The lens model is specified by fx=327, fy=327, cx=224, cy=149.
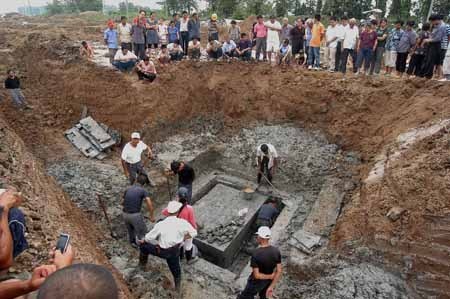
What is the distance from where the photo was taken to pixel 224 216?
8.52m

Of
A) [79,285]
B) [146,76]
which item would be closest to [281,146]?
[146,76]

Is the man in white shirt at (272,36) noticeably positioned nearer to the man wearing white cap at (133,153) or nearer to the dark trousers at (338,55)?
the dark trousers at (338,55)

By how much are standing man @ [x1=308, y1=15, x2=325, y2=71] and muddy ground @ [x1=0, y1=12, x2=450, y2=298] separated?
795 millimetres

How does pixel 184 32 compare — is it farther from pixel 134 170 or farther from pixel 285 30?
pixel 134 170

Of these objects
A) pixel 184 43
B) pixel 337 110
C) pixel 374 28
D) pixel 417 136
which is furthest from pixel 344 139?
pixel 184 43

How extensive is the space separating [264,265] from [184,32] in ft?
34.1

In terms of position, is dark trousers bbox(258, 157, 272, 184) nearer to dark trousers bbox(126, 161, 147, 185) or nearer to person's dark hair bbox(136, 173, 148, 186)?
person's dark hair bbox(136, 173, 148, 186)

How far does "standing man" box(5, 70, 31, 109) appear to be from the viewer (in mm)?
9648

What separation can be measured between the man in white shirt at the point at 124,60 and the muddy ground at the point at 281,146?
1.99 feet

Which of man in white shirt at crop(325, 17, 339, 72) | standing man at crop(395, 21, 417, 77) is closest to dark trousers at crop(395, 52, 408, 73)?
standing man at crop(395, 21, 417, 77)

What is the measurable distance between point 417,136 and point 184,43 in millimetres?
9193

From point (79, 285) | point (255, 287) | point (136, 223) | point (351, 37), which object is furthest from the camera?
point (351, 37)

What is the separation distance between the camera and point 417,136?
7488mm

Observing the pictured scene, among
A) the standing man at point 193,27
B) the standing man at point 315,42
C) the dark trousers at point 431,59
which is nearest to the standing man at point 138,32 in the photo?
the standing man at point 193,27
